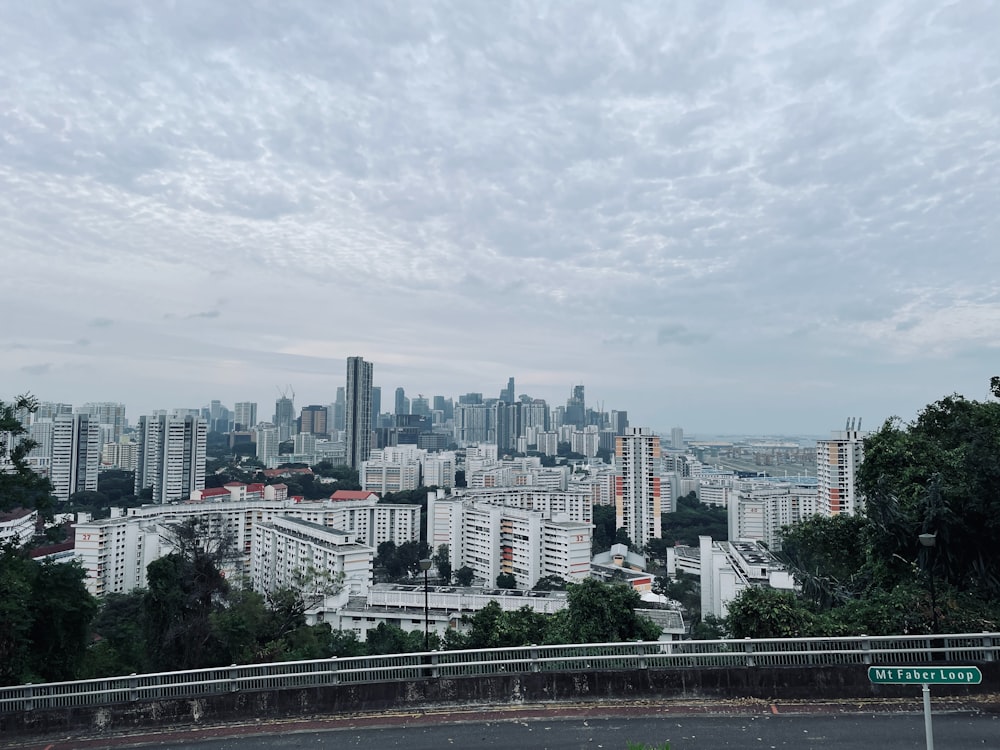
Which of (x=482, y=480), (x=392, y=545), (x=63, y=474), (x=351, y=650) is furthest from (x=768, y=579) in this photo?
(x=63, y=474)

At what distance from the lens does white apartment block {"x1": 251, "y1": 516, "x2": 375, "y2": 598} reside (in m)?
53.0

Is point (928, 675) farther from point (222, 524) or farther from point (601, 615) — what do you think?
point (222, 524)

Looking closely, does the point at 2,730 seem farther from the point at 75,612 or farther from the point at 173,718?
the point at 75,612

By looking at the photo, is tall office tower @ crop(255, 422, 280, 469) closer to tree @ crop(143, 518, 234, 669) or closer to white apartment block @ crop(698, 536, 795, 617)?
white apartment block @ crop(698, 536, 795, 617)

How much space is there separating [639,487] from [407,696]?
8508 cm

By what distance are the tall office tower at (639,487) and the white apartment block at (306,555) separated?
140 ft

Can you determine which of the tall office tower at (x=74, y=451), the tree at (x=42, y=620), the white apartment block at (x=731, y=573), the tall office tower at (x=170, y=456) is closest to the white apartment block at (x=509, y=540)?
the white apartment block at (x=731, y=573)

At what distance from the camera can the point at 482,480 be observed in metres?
132

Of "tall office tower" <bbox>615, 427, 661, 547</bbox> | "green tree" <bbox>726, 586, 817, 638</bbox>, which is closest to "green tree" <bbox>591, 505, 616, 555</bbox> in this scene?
"tall office tower" <bbox>615, 427, 661, 547</bbox>

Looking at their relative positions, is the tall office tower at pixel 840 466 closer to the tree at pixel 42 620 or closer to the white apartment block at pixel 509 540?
the white apartment block at pixel 509 540

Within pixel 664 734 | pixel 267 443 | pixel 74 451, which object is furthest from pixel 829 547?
pixel 267 443

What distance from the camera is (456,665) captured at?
8211 mm

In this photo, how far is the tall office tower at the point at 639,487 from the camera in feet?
290

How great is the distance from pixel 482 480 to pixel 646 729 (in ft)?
413
